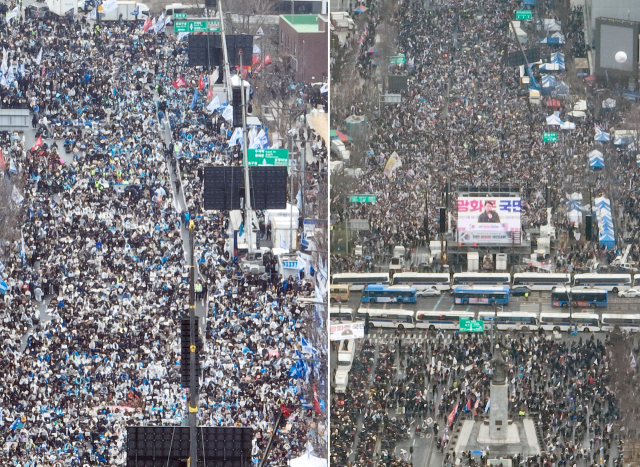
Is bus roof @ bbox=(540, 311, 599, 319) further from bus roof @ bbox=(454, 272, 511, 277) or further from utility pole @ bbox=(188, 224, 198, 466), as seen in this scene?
utility pole @ bbox=(188, 224, 198, 466)

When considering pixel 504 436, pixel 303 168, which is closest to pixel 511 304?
pixel 303 168

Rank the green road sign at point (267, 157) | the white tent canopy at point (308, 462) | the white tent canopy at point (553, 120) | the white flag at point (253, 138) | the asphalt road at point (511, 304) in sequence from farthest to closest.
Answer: the white tent canopy at point (553, 120), the asphalt road at point (511, 304), the white flag at point (253, 138), the green road sign at point (267, 157), the white tent canopy at point (308, 462)

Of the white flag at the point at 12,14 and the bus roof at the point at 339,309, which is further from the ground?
the white flag at the point at 12,14

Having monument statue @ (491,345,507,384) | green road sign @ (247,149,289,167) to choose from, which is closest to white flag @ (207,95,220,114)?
green road sign @ (247,149,289,167)

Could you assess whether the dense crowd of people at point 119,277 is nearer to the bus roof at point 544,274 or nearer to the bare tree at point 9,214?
the bare tree at point 9,214

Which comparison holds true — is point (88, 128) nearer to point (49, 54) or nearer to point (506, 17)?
point (49, 54)

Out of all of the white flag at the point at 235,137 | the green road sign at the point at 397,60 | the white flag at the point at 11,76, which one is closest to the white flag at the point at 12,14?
the white flag at the point at 11,76

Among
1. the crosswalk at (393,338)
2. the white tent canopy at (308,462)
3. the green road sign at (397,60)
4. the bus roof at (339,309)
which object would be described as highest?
the green road sign at (397,60)
